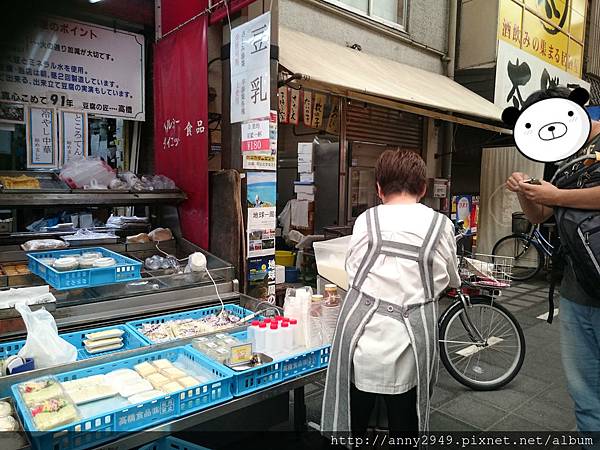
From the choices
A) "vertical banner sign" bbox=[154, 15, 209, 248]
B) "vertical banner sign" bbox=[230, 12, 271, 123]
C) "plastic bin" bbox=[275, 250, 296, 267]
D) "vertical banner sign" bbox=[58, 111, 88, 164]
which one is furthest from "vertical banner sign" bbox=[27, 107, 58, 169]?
"plastic bin" bbox=[275, 250, 296, 267]

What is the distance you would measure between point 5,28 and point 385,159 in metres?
3.88

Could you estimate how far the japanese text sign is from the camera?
13.3 ft

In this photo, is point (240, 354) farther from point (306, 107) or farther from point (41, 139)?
point (306, 107)

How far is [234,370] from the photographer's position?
224 cm

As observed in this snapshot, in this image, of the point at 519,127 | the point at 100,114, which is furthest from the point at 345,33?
the point at 519,127

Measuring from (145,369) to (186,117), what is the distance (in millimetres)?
2475

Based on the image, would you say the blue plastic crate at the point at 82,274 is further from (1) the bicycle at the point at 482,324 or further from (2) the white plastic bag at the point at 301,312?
(1) the bicycle at the point at 482,324

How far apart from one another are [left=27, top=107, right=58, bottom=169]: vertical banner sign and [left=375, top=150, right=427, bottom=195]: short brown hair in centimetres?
359

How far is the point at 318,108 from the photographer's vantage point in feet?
22.8

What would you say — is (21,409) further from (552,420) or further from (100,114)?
(552,420)

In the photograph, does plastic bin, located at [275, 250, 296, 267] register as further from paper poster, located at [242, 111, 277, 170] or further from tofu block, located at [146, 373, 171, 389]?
tofu block, located at [146, 373, 171, 389]

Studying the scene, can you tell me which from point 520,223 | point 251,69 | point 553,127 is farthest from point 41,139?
point 520,223

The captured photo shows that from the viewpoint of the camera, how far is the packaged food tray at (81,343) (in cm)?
248

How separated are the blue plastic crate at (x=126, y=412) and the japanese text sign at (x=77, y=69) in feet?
9.97
